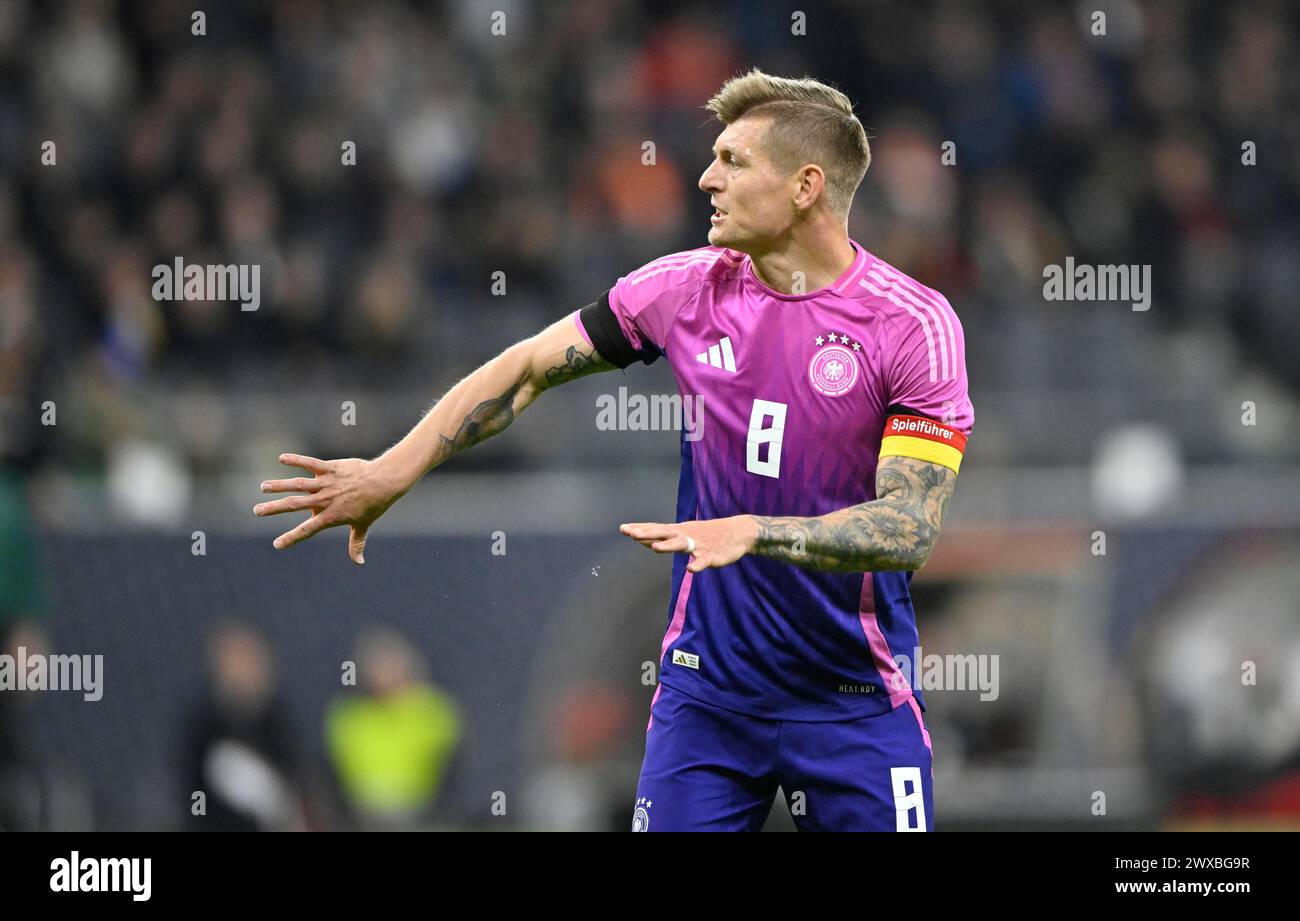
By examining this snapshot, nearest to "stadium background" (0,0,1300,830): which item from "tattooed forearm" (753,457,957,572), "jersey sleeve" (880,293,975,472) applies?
"jersey sleeve" (880,293,975,472)

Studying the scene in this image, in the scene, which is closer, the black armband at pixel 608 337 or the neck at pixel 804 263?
the neck at pixel 804 263

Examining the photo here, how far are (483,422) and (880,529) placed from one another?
1388mm

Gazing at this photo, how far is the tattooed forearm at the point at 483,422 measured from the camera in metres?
5.97

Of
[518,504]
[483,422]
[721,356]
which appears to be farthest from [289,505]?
[518,504]

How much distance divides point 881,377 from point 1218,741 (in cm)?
602

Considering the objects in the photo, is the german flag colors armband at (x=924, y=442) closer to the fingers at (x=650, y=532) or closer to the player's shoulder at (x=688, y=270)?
the player's shoulder at (x=688, y=270)

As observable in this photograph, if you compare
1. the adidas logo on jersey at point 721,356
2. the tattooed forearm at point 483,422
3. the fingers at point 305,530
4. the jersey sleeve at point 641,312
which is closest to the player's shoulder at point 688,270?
the jersey sleeve at point 641,312

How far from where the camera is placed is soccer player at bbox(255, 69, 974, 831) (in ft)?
18.6

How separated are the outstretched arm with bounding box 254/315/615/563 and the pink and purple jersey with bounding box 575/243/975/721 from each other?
0.47m

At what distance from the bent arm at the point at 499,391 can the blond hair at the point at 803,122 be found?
835 mm


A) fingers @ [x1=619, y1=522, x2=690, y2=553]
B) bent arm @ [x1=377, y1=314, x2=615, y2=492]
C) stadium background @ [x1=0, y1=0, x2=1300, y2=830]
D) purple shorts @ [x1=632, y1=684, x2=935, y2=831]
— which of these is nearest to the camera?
fingers @ [x1=619, y1=522, x2=690, y2=553]

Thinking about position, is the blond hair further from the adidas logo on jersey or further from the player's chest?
the adidas logo on jersey

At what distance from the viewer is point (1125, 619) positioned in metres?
11.0

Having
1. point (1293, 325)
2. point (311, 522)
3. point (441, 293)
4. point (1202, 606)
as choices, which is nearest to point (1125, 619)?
point (1202, 606)
